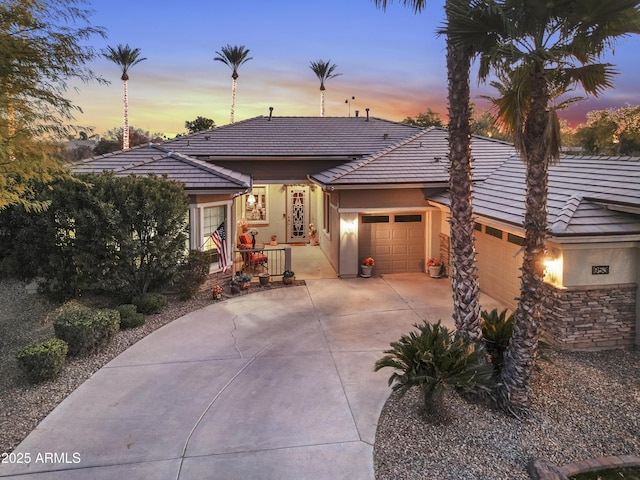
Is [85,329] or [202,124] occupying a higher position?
[202,124]

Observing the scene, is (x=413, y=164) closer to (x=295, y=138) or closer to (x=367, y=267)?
(x=367, y=267)

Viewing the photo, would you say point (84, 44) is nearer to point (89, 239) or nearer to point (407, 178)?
point (89, 239)

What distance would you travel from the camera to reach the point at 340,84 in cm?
3922

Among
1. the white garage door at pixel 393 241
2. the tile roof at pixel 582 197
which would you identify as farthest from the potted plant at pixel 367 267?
the tile roof at pixel 582 197

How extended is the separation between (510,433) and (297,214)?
1642cm

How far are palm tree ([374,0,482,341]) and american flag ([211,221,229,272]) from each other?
775cm

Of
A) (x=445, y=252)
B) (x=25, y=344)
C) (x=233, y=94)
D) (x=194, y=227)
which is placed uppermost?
(x=233, y=94)

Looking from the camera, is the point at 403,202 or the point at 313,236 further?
the point at 313,236

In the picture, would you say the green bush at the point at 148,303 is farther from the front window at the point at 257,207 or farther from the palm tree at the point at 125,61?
the palm tree at the point at 125,61

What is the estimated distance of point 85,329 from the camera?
809 cm

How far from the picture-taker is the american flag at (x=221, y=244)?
41.0 feet

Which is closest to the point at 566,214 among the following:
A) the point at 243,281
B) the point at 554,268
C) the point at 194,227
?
the point at 554,268

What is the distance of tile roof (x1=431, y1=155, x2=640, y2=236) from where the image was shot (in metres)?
8.70

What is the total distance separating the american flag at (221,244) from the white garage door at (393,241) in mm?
4848
